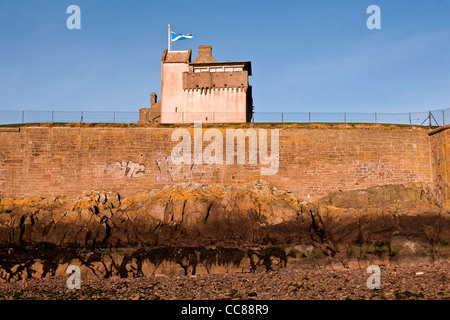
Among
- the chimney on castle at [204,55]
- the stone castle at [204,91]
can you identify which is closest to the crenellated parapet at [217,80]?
the stone castle at [204,91]

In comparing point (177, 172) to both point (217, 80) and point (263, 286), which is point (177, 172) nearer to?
point (217, 80)

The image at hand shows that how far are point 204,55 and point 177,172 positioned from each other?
10730 millimetres

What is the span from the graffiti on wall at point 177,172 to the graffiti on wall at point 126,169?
91 centimetres

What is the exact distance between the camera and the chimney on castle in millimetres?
28938

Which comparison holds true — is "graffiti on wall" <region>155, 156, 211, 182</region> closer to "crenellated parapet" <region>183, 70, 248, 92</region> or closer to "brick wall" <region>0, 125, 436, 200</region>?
"brick wall" <region>0, 125, 436, 200</region>

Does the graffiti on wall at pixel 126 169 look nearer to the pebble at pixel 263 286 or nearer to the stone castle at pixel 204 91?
the stone castle at pixel 204 91

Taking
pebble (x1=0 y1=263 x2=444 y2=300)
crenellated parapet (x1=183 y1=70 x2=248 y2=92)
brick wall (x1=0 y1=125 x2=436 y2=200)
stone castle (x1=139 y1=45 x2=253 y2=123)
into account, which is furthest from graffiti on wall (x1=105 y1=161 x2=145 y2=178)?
crenellated parapet (x1=183 y1=70 x2=248 y2=92)

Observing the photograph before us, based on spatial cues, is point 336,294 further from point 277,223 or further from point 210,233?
point 210,233

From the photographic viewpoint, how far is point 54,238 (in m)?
19.2

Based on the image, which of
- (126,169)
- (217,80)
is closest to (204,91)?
(217,80)

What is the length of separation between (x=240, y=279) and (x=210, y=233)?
333cm

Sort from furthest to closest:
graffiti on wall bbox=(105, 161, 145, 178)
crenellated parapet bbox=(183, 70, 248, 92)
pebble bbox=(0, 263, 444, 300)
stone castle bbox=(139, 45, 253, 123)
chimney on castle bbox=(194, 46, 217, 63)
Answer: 1. chimney on castle bbox=(194, 46, 217, 63)
2. crenellated parapet bbox=(183, 70, 248, 92)
3. stone castle bbox=(139, 45, 253, 123)
4. graffiti on wall bbox=(105, 161, 145, 178)
5. pebble bbox=(0, 263, 444, 300)
